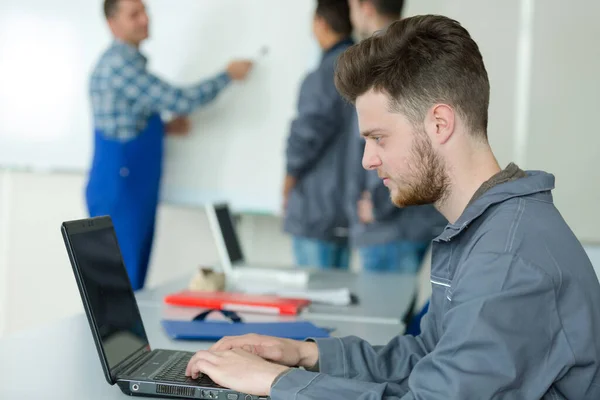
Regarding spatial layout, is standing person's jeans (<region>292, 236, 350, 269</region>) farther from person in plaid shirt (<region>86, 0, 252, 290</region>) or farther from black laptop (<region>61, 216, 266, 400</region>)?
black laptop (<region>61, 216, 266, 400</region>)

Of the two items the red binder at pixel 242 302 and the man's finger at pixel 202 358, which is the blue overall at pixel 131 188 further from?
the man's finger at pixel 202 358

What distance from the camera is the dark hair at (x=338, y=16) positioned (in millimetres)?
3295

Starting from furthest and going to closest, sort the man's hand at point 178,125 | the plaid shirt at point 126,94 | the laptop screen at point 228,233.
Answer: the man's hand at point 178,125, the plaid shirt at point 126,94, the laptop screen at point 228,233

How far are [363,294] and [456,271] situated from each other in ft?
4.01

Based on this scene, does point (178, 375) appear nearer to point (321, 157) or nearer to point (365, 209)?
point (365, 209)

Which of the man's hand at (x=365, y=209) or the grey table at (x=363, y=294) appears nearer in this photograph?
the grey table at (x=363, y=294)

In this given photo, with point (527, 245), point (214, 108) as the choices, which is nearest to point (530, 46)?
point (214, 108)

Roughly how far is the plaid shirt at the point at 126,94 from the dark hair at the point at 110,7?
174 mm

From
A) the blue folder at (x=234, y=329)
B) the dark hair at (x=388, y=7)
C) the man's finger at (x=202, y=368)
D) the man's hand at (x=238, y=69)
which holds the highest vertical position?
the dark hair at (x=388, y=7)

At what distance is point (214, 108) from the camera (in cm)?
394

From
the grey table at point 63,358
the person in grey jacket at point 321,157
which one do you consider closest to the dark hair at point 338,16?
the person in grey jacket at point 321,157

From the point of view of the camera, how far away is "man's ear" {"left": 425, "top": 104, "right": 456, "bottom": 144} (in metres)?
1.24

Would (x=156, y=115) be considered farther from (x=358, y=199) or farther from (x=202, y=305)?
(x=202, y=305)

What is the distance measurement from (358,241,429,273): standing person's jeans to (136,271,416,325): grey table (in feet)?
0.32
